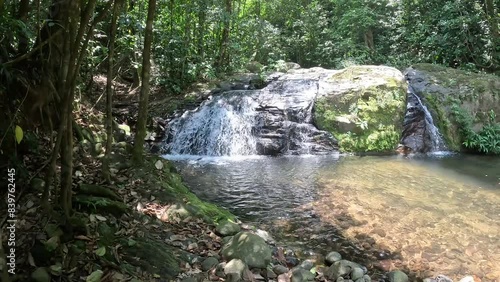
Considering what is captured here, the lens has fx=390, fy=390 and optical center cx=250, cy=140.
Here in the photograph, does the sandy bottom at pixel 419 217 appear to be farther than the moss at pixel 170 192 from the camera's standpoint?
Yes

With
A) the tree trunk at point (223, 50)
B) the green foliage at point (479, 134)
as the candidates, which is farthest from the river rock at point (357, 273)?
the tree trunk at point (223, 50)

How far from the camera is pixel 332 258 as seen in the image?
4.00 metres

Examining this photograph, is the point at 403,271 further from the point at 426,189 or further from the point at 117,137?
the point at 117,137

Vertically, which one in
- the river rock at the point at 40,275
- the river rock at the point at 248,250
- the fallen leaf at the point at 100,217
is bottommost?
the river rock at the point at 248,250

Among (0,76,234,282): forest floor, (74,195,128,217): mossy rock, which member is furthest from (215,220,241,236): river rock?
(74,195,128,217): mossy rock

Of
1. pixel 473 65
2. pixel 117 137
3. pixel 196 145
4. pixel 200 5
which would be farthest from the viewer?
pixel 473 65

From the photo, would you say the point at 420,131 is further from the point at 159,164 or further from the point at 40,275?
the point at 40,275

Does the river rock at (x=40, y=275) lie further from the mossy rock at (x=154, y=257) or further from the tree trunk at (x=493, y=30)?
the tree trunk at (x=493, y=30)

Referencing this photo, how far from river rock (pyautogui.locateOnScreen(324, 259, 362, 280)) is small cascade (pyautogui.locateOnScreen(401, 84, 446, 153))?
267 inches

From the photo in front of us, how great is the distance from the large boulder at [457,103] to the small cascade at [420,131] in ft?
0.08

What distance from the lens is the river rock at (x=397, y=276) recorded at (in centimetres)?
374

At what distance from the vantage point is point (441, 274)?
396 cm

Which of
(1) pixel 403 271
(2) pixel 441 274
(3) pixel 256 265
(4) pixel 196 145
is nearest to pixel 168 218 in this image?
(3) pixel 256 265

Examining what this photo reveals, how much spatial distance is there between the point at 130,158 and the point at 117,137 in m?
1.44
